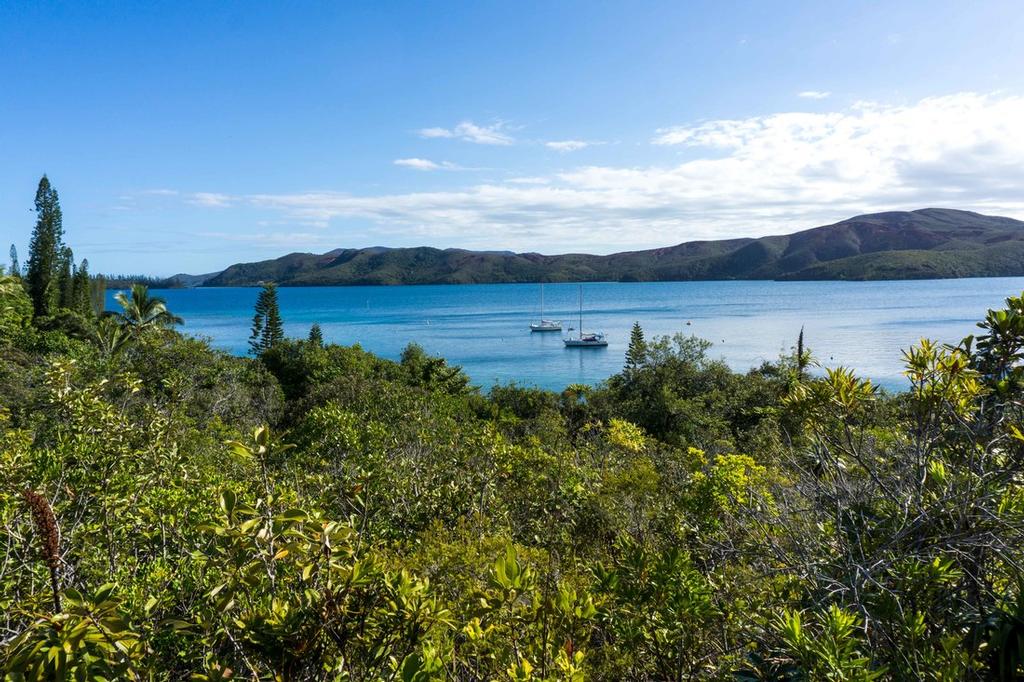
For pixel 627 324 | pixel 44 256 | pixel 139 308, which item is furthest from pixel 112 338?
pixel 627 324

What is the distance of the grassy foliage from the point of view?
2.39 m

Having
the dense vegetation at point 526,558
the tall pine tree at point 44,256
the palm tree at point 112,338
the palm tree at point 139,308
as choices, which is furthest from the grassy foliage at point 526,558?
the tall pine tree at point 44,256

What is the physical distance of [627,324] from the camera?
9375 centimetres

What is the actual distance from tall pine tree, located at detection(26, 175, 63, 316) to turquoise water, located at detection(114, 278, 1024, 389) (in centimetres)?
2669

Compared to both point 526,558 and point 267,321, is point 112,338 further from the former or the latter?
point 526,558

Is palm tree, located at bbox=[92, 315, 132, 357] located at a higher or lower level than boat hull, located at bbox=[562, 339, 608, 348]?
higher

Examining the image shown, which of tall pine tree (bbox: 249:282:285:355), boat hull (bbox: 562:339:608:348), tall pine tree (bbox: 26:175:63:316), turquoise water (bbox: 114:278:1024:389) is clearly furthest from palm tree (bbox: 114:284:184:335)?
boat hull (bbox: 562:339:608:348)

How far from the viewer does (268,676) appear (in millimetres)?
2580

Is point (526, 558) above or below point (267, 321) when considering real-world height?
below

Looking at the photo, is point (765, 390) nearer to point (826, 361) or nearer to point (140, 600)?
point (140, 600)

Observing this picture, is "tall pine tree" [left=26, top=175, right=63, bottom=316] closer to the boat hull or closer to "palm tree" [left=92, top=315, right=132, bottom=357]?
"palm tree" [left=92, top=315, right=132, bottom=357]

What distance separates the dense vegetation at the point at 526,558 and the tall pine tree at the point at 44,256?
157 feet

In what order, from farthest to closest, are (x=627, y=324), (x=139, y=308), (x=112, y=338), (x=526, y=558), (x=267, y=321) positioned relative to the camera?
1. (x=627, y=324)
2. (x=267, y=321)
3. (x=139, y=308)
4. (x=112, y=338)
5. (x=526, y=558)

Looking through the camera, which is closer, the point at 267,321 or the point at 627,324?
the point at 267,321
